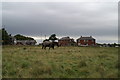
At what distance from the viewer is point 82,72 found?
343 inches

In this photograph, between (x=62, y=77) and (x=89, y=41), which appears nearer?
(x=62, y=77)

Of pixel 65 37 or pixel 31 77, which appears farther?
pixel 65 37

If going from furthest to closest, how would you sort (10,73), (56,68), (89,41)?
(89,41), (56,68), (10,73)

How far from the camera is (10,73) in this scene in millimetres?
8586

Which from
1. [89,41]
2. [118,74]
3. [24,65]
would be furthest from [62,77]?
[89,41]

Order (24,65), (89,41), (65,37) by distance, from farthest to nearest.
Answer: (65,37) < (89,41) < (24,65)

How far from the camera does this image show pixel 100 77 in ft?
24.2

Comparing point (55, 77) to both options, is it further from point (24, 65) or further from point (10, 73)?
point (24, 65)

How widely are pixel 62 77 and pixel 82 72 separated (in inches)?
58.3

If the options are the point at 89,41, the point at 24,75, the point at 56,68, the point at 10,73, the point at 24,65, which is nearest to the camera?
the point at 24,75

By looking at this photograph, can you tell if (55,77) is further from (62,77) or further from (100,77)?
(100,77)

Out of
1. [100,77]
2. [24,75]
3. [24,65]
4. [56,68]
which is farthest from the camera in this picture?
[24,65]

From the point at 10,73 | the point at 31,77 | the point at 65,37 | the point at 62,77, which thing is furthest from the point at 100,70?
the point at 65,37

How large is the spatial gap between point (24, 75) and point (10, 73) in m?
1.00
